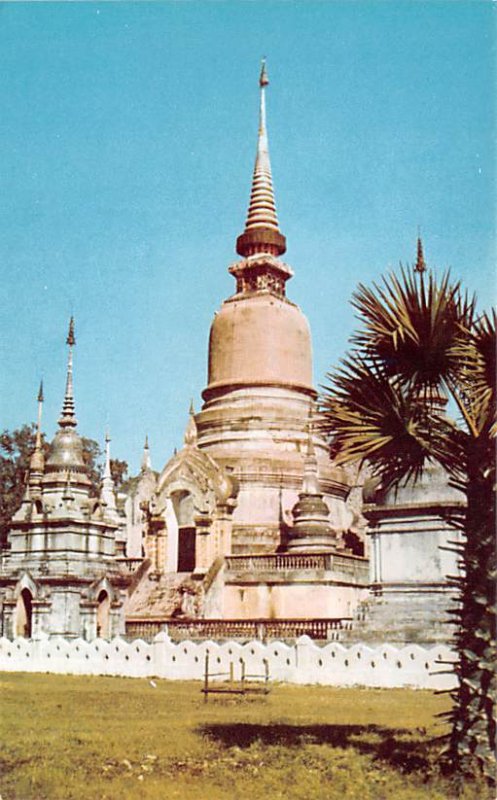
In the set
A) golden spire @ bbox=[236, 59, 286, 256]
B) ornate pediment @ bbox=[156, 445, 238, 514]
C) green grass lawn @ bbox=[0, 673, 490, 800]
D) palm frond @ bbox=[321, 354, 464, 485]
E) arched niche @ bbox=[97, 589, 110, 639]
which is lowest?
green grass lawn @ bbox=[0, 673, 490, 800]

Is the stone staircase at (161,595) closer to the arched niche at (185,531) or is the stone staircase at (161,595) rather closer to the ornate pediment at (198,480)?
the arched niche at (185,531)

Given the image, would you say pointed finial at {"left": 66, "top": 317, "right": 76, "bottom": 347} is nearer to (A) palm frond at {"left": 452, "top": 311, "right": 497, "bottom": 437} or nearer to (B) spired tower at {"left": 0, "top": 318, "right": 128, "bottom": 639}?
(B) spired tower at {"left": 0, "top": 318, "right": 128, "bottom": 639}

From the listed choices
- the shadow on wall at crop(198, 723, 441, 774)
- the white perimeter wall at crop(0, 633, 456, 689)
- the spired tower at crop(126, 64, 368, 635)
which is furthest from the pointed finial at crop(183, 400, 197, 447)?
the shadow on wall at crop(198, 723, 441, 774)

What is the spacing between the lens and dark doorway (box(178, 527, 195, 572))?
42.0 metres

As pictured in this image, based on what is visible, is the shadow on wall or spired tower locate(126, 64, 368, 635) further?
spired tower locate(126, 64, 368, 635)

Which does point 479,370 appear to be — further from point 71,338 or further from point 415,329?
point 71,338

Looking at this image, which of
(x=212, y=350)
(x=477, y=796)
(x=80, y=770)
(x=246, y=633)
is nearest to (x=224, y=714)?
(x=80, y=770)

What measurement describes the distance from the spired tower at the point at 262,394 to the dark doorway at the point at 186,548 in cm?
281

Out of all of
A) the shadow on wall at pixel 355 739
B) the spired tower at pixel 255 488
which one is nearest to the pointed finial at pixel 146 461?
the spired tower at pixel 255 488

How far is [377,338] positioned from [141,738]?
22.4 ft

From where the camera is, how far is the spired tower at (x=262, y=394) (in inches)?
1617

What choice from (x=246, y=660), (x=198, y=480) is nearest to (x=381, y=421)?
(x=246, y=660)

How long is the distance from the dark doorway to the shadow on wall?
25.2 meters

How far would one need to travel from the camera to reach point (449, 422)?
13.2 metres
